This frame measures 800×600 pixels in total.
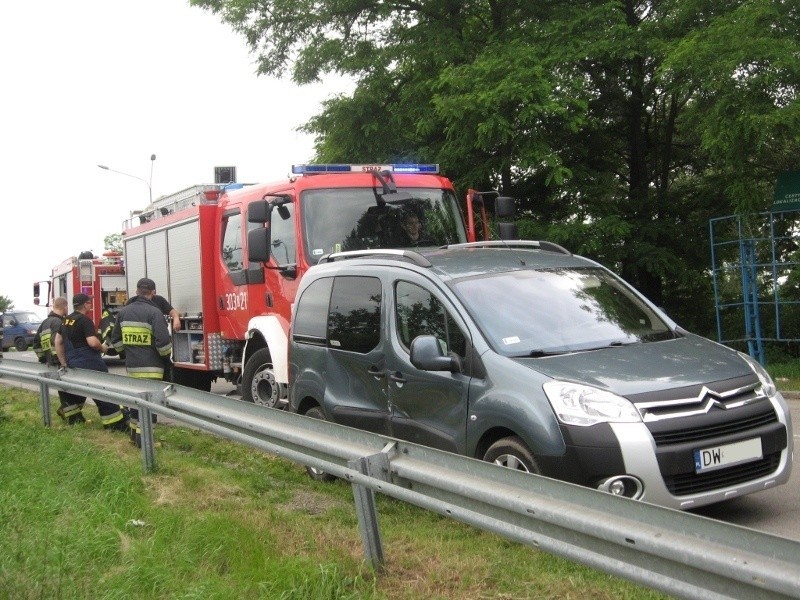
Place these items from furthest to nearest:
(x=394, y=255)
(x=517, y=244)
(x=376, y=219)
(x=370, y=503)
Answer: (x=376, y=219) < (x=517, y=244) < (x=394, y=255) < (x=370, y=503)

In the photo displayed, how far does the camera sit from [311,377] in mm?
7465

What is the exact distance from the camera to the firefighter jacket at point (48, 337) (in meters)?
11.9

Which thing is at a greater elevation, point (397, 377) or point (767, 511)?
point (397, 377)

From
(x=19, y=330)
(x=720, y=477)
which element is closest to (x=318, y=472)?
(x=720, y=477)

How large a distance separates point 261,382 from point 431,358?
4.85 m

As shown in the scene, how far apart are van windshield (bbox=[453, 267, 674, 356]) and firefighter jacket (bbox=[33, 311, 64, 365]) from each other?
6.92 meters

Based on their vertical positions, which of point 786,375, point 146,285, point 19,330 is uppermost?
point 146,285

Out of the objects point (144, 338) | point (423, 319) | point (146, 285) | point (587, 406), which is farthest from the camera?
point (146, 285)

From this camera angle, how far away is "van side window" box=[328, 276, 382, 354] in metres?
6.87

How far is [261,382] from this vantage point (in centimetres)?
1033

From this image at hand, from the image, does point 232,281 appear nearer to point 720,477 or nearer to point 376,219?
point 376,219

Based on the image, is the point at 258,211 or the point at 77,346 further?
the point at 77,346

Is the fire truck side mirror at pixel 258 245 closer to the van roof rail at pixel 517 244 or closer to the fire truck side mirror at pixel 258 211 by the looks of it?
the fire truck side mirror at pixel 258 211

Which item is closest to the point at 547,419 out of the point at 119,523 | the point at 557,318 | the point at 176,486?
the point at 557,318
